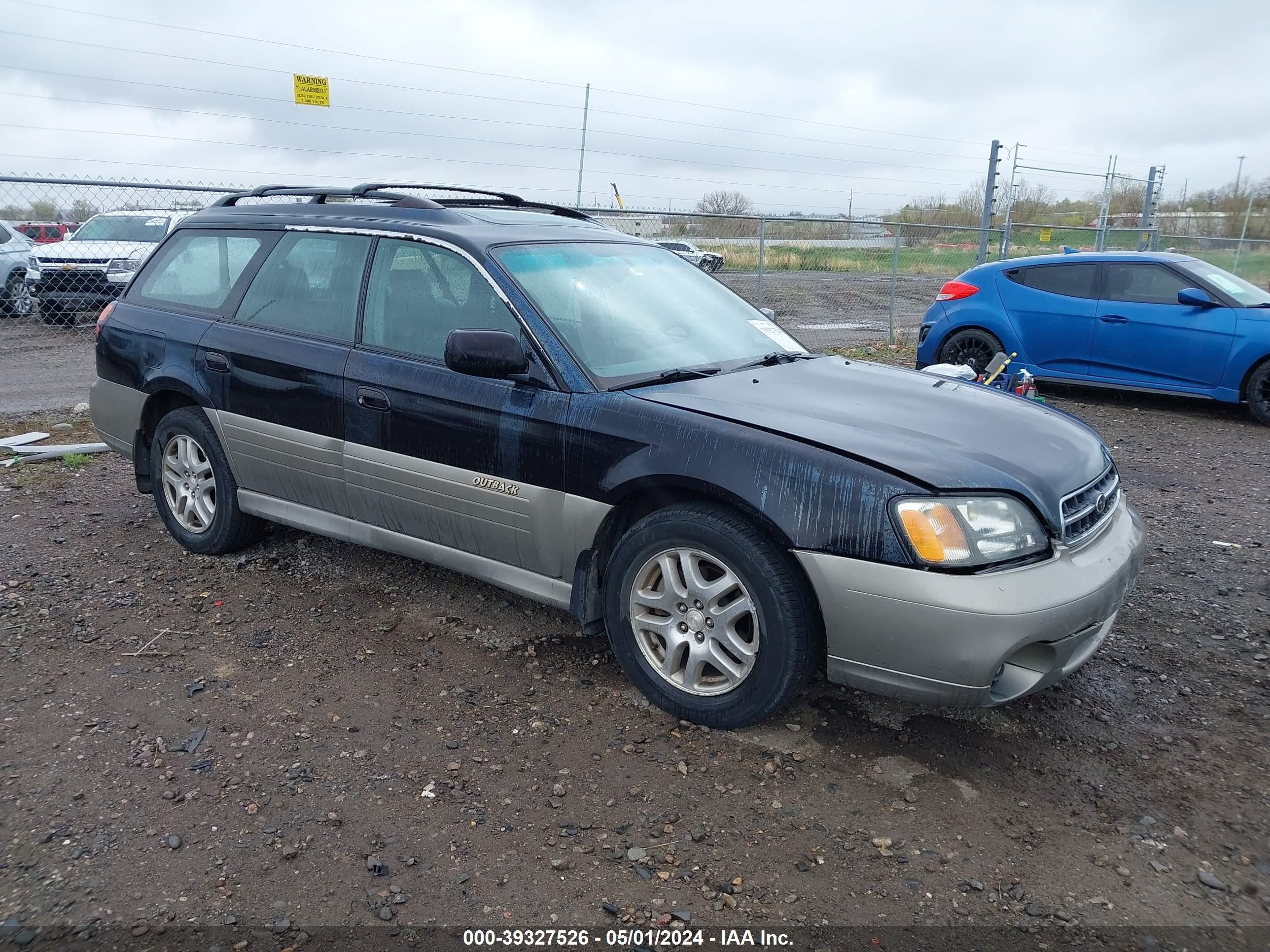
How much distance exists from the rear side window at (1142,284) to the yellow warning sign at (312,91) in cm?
901

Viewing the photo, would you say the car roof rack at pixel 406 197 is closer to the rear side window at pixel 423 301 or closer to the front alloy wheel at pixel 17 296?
the rear side window at pixel 423 301

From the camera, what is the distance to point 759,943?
7.73ft

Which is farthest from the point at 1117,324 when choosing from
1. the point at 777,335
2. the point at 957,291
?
the point at 777,335

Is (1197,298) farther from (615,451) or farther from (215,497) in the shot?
(215,497)

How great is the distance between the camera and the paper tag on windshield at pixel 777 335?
4.38 meters

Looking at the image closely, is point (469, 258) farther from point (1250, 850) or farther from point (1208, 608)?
point (1208, 608)

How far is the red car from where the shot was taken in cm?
1462

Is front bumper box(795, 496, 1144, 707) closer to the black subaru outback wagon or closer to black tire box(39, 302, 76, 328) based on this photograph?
the black subaru outback wagon

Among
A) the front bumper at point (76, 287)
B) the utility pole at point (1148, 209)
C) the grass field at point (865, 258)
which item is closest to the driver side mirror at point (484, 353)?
the grass field at point (865, 258)

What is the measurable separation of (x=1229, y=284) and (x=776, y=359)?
6914 mm

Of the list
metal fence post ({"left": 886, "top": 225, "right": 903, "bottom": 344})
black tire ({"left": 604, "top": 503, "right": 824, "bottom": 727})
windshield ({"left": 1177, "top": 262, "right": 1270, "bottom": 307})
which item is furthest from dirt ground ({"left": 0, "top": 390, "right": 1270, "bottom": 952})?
metal fence post ({"left": 886, "top": 225, "right": 903, "bottom": 344})

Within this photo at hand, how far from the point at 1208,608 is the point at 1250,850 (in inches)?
75.6

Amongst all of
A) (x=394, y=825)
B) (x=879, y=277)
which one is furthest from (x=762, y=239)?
Answer: (x=394, y=825)

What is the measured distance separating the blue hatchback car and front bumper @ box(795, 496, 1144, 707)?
6.70 m
